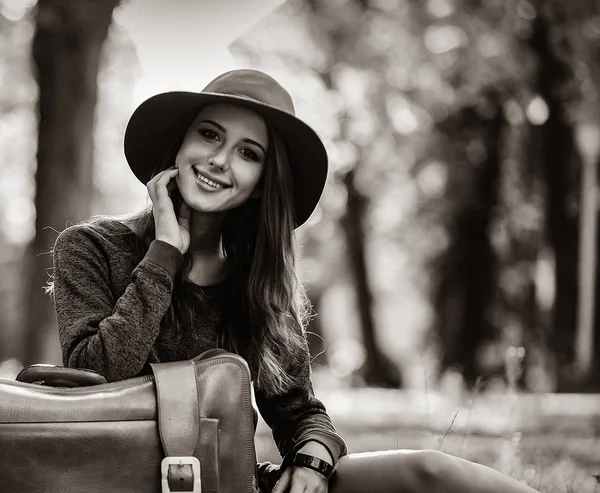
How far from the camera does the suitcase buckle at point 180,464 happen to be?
2.38 m

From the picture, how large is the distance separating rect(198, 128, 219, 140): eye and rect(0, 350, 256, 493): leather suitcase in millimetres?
994

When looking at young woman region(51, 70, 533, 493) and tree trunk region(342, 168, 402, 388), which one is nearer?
young woman region(51, 70, 533, 493)

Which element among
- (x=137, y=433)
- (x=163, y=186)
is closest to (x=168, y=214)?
(x=163, y=186)

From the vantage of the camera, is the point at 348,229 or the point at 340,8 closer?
the point at 340,8

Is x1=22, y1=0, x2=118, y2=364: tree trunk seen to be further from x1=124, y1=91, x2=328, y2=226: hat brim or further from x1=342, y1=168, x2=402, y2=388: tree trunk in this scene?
x1=342, y1=168, x2=402, y2=388: tree trunk

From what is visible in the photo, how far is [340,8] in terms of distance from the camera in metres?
11.5

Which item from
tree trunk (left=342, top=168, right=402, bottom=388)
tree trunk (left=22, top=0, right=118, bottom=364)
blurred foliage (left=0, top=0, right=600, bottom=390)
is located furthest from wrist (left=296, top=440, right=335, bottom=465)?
tree trunk (left=342, top=168, right=402, bottom=388)

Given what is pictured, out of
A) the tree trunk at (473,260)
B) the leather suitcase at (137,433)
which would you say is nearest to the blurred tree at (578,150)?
the tree trunk at (473,260)

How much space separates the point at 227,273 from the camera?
344cm

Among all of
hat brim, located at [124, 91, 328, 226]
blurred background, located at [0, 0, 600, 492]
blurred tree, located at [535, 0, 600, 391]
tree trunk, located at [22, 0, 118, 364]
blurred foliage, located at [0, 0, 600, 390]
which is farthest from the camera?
blurred foliage, located at [0, 0, 600, 390]

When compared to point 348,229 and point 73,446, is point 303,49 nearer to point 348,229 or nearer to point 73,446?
point 348,229

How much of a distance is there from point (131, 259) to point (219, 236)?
0.46 meters

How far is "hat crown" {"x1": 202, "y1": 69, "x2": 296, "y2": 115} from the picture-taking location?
3254mm

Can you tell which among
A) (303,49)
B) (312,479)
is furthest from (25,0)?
(312,479)
